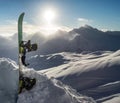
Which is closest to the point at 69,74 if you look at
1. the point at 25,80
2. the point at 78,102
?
the point at 78,102

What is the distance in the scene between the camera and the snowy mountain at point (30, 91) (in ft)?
110

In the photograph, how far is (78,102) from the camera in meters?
37.1

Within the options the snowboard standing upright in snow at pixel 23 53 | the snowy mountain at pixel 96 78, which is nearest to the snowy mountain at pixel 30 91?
the snowboard standing upright in snow at pixel 23 53

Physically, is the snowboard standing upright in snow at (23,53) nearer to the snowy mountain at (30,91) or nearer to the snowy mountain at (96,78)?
the snowy mountain at (30,91)

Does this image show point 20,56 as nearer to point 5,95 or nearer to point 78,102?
point 5,95

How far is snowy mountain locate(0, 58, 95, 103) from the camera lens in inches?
1321

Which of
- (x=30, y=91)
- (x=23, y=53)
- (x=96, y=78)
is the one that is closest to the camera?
(x=23, y=53)

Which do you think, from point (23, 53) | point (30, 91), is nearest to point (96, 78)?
point (30, 91)

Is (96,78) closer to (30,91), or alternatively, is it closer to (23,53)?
(30,91)

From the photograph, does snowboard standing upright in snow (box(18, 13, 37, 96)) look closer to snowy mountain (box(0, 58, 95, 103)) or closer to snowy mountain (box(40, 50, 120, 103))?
snowy mountain (box(0, 58, 95, 103))

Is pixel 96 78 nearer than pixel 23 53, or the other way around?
pixel 23 53

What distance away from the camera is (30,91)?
1344 inches

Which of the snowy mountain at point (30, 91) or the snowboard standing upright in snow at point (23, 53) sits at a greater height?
the snowboard standing upright in snow at point (23, 53)

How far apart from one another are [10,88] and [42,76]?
5034 millimetres
